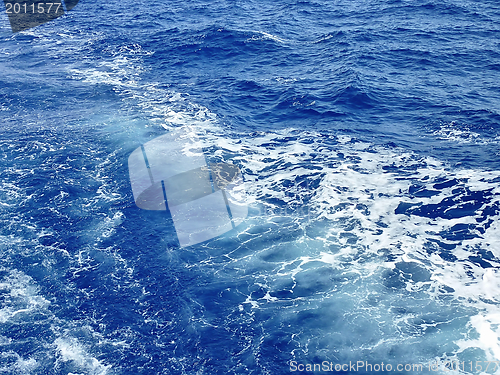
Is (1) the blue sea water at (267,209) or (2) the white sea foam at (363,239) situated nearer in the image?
(1) the blue sea water at (267,209)

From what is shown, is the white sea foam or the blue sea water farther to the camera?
the white sea foam

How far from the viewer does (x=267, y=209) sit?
41125 mm

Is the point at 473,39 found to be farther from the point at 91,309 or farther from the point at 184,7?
the point at 91,309

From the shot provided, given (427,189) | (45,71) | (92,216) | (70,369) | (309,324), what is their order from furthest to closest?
1. (45,71)
2. (427,189)
3. (92,216)
4. (309,324)
5. (70,369)

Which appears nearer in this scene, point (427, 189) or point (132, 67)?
point (427, 189)

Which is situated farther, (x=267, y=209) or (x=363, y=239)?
(x=267, y=209)

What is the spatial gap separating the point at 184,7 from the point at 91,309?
81.0 m

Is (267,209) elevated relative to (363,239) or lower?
elevated

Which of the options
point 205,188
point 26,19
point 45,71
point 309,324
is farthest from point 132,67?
point 309,324

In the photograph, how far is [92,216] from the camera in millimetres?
40062

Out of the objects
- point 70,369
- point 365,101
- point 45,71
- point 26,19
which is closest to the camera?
point 70,369

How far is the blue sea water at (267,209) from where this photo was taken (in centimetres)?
2953

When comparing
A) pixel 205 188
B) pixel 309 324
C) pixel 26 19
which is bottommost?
pixel 309 324

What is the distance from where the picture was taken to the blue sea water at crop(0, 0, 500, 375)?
29531 millimetres
